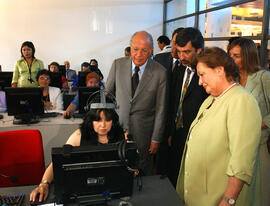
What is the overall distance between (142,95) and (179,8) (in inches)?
282

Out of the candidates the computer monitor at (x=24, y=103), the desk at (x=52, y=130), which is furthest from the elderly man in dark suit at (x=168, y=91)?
the computer monitor at (x=24, y=103)

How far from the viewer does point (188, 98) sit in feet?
6.70

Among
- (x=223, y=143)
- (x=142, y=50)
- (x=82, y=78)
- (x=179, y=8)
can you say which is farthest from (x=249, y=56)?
(x=179, y=8)

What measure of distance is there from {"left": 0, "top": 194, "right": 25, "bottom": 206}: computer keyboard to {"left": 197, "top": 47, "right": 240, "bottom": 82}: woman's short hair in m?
1.27

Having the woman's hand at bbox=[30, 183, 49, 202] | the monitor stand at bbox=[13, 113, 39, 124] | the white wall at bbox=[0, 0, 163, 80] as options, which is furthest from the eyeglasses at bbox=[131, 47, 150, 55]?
the white wall at bbox=[0, 0, 163, 80]

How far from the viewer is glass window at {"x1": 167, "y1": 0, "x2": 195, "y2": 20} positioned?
25.0 feet

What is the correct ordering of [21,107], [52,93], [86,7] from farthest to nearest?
1. [86,7]
2. [52,93]
3. [21,107]

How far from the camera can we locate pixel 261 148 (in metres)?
2.22

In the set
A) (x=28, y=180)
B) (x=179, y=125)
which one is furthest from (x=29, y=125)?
(x=179, y=125)

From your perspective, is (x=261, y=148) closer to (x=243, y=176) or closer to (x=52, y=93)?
(x=243, y=176)

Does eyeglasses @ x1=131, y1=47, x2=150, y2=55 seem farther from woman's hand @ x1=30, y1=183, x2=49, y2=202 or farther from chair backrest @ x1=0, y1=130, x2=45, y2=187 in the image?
woman's hand @ x1=30, y1=183, x2=49, y2=202

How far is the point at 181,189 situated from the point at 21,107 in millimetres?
2317

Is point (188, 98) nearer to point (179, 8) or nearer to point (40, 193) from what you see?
point (40, 193)

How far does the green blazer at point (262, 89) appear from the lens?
2129mm
